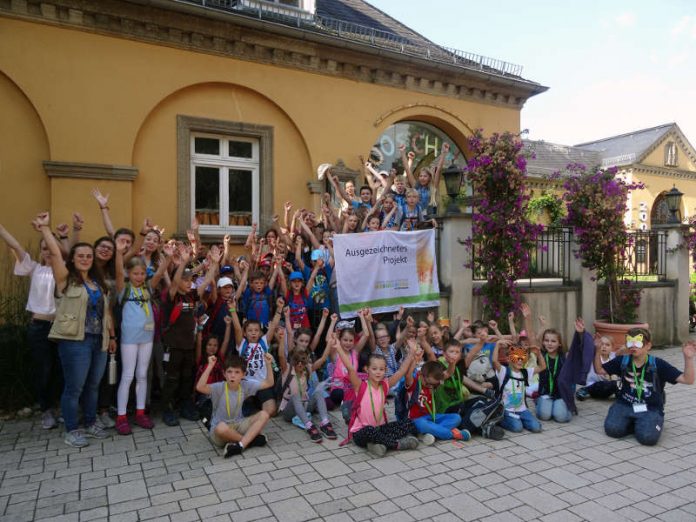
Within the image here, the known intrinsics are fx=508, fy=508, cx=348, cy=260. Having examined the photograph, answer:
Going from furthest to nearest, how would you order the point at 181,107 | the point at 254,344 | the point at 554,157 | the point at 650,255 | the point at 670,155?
the point at 670,155 < the point at 554,157 < the point at 650,255 < the point at 181,107 < the point at 254,344

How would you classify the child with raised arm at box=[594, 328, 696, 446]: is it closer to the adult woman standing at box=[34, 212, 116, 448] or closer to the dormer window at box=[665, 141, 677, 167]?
the adult woman standing at box=[34, 212, 116, 448]

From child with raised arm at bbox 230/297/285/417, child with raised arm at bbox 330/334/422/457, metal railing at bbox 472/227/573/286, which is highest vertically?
metal railing at bbox 472/227/573/286

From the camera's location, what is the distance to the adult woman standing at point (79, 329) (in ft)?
16.1

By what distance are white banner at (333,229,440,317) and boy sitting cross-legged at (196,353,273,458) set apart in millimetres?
2612

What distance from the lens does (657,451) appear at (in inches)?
197

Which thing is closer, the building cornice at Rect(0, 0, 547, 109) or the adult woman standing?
the adult woman standing

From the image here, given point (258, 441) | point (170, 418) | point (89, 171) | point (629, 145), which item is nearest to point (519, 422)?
point (258, 441)

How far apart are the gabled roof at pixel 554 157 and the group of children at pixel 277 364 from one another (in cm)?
2066

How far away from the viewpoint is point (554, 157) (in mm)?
30672

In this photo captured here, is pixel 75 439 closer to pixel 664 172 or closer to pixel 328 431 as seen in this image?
pixel 328 431

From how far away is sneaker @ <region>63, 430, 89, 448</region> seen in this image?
195 inches

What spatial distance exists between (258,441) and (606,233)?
7.29 meters

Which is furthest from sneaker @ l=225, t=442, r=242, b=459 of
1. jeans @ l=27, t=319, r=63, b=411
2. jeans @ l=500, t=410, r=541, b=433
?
jeans @ l=500, t=410, r=541, b=433

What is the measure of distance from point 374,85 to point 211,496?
891cm
